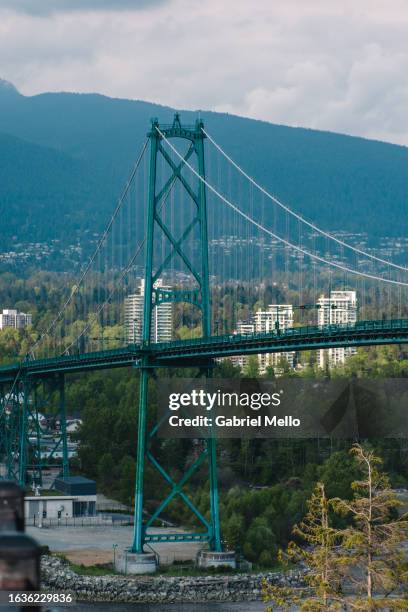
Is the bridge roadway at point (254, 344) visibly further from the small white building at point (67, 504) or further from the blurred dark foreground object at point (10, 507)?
the blurred dark foreground object at point (10, 507)

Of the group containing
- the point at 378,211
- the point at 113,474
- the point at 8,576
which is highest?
the point at 378,211

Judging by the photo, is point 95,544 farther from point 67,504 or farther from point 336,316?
point 336,316

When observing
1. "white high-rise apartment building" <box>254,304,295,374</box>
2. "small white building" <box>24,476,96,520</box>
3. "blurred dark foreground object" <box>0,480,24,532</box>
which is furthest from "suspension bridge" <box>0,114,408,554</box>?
"blurred dark foreground object" <box>0,480,24,532</box>

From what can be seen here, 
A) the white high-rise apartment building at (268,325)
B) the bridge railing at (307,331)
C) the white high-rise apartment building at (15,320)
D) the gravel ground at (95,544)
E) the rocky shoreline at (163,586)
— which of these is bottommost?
the rocky shoreline at (163,586)

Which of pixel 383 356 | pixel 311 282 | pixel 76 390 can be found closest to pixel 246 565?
pixel 76 390

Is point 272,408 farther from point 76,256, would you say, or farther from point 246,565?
point 76,256

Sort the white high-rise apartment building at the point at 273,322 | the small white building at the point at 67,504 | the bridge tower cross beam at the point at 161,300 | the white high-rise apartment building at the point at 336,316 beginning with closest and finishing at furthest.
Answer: the bridge tower cross beam at the point at 161,300
the small white building at the point at 67,504
the white high-rise apartment building at the point at 273,322
the white high-rise apartment building at the point at 336,316

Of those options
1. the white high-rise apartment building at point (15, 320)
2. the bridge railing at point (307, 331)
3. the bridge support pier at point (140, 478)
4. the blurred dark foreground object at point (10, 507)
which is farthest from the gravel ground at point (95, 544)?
the white high-rise apartment building at point (15, 320)
